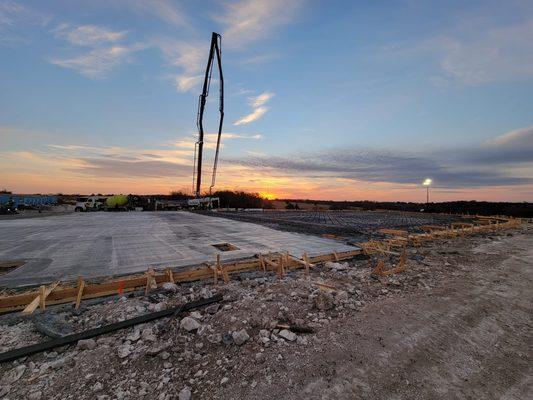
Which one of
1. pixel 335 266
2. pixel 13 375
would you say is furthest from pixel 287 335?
pixel 335 266

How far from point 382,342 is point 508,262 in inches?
362

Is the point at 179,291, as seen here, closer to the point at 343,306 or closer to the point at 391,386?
the point at 343,306

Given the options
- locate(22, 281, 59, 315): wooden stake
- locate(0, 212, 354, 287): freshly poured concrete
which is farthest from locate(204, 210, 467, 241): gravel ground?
locate(22, 281, 59, 315): wooden stake

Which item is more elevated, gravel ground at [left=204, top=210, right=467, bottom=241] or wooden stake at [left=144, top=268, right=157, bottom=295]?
gravel ground at [left=204, top=210, right=467, bottom=241]

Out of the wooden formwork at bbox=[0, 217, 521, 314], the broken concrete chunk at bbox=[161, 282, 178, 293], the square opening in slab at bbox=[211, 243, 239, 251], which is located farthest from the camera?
the square opening in slab at bbox=[211, 243, 239, 251]

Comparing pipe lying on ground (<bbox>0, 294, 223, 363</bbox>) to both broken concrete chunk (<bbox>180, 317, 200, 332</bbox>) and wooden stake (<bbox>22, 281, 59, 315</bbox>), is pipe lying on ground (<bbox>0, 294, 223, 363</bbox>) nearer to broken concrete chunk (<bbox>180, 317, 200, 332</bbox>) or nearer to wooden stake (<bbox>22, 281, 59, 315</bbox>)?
broken concrete chunk (<bbox>180, 317, 200, 332</bbox>)

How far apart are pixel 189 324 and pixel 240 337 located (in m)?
0.94

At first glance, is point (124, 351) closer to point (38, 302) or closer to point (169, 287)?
point (169, 287)

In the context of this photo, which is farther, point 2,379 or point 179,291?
point 179,291

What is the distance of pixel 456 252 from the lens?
1066cm

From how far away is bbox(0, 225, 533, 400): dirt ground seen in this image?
305 cm

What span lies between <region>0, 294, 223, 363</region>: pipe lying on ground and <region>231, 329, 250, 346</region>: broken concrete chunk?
1.25m

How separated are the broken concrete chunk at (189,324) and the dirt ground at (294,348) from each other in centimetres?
2

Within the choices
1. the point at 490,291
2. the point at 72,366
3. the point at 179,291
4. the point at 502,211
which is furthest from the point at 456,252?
the point at 502,211
